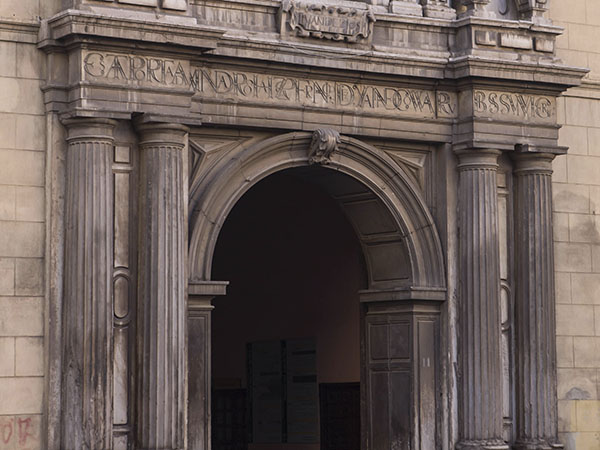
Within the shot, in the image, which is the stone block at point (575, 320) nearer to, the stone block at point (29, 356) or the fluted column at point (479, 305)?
the fluted column at point (479, 305)

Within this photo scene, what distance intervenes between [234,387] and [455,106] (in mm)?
7135

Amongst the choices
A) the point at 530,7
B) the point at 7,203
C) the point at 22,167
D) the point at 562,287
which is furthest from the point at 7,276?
the point at 530,7

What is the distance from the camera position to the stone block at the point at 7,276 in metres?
17.4

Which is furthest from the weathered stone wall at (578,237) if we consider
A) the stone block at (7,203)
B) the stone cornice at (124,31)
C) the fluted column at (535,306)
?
the stone block at (7,203)

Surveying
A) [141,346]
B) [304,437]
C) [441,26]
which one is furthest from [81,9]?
[304,437]

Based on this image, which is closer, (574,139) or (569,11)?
(574,139)

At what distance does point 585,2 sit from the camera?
21.8 metres

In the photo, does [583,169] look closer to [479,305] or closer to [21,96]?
[479,305]

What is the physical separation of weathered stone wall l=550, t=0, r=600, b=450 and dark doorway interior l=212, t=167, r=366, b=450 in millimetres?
3097

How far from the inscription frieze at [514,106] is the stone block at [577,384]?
339cm

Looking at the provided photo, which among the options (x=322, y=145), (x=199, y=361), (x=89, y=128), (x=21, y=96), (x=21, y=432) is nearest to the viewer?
(x=21, y=432)

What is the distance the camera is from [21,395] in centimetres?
1738

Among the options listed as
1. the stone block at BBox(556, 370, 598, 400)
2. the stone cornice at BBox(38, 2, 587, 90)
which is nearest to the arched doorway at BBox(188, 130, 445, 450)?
the stone cornice at BBox(38, 2, 587, 90)

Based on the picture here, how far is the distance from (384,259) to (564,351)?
279cm
